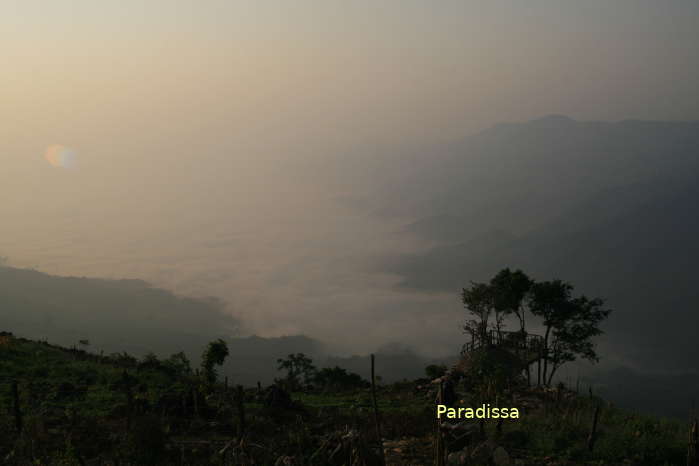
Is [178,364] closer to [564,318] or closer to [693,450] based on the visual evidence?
[564,318]

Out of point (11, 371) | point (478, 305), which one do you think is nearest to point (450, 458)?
point (11, 371)

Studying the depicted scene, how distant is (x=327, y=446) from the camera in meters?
14.4

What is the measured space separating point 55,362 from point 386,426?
81.6 feet

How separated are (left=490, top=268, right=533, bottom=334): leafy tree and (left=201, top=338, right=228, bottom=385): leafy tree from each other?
22908mm

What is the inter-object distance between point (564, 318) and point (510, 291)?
4.84 metres

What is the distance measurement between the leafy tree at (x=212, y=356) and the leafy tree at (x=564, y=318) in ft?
82.9

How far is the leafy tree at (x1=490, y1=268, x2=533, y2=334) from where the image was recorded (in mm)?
41719

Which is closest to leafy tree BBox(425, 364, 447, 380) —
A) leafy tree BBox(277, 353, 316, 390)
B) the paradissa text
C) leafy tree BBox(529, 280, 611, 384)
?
leafy tree BBox(529, 280, 611, 384)

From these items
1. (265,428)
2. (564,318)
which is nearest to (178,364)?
(265,428)

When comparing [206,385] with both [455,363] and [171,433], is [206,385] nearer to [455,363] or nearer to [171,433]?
[171,433]

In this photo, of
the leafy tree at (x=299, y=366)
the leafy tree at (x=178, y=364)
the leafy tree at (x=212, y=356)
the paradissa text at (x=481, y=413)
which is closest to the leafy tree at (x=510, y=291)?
the leafy tree at (x=212, y=356)

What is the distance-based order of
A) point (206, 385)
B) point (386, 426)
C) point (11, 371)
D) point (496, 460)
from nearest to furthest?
point (496, 460)
point (386, 426)
point (206, 385)
point (11, 371)

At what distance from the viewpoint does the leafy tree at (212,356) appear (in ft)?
102

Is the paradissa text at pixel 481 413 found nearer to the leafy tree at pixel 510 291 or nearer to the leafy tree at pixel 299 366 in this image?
the leafy tree at pixel 510 291
